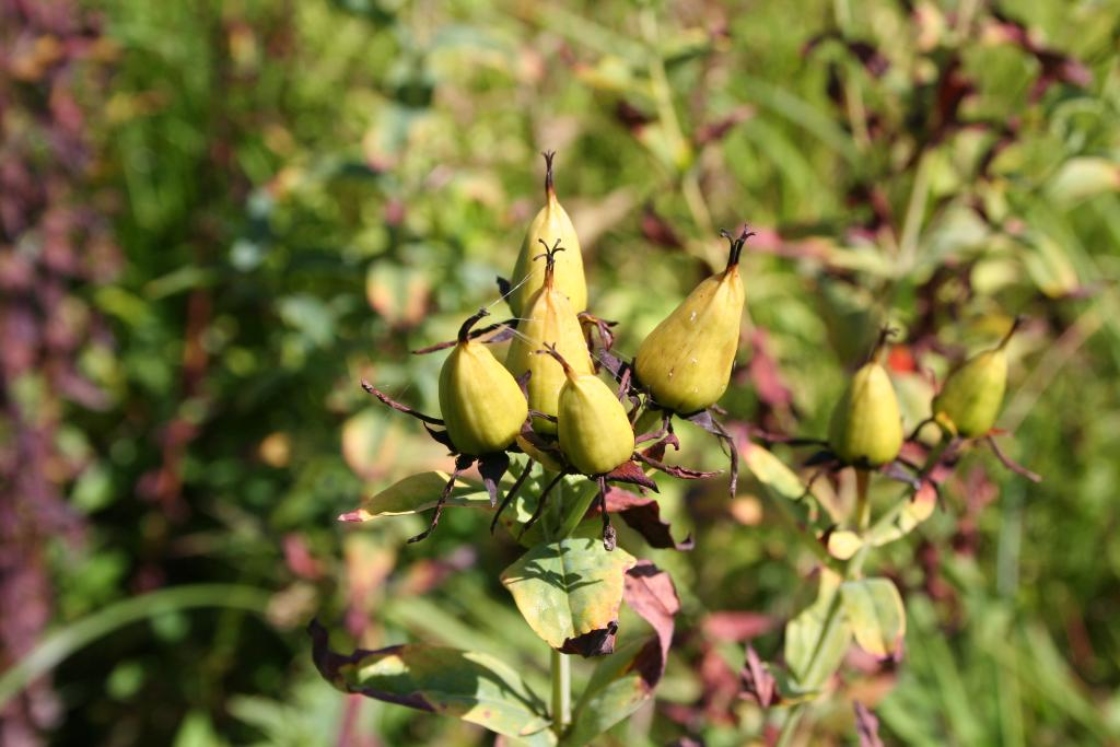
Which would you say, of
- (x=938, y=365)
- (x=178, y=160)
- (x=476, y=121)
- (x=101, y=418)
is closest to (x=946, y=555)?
(x=938, y=365)

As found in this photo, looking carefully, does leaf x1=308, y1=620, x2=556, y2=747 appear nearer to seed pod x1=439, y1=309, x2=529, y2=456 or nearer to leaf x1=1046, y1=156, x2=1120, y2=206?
seed pod x1=439, y1=309, x2=529, y2=456

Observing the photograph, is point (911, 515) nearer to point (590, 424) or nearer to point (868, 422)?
point (868, 422)

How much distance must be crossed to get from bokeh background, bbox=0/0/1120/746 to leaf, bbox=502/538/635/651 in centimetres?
76

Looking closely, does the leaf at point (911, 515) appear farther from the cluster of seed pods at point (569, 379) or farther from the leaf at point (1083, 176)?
the leaf at point (1083, 176)

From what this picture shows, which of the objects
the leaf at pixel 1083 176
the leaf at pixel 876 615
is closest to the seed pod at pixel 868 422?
the leaf at pixel 876 615

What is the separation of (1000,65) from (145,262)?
2.63 meters

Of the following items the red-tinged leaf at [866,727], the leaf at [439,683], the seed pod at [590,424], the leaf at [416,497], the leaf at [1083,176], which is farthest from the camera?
the leaf at [1083,176]

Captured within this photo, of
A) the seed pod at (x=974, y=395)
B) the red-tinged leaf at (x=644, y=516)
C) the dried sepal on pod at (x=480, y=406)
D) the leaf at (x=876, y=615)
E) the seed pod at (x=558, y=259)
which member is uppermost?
the seed pod at (x=558, y=259)

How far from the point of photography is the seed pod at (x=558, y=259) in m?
0.92

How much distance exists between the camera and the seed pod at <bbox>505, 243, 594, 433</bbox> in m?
0.86

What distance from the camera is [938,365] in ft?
6.84

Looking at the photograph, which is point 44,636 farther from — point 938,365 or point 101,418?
point 938,365

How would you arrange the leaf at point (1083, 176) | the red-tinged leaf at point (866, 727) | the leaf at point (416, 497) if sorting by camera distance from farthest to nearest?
the leaf at point (1083, 176), the red-tinged leaf at point (866, 727), the leaf at point (416, 497)

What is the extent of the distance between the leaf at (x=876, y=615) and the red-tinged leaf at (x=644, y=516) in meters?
0.22
